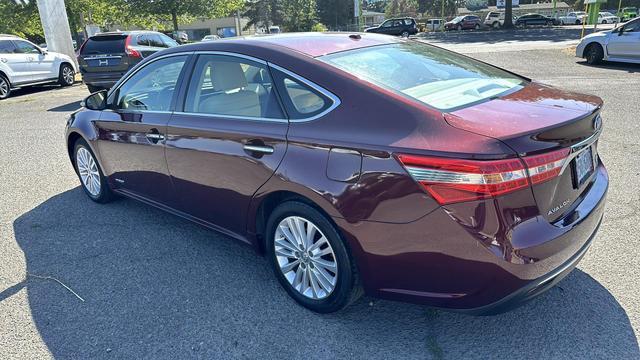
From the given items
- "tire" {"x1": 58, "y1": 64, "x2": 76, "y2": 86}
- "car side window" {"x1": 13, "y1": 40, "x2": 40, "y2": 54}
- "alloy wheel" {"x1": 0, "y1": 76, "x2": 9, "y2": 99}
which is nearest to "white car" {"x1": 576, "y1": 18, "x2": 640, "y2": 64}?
"tire" {"x1": 58, "y1": 64, "x2": 76, "y2": 86}

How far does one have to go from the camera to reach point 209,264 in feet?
11.7

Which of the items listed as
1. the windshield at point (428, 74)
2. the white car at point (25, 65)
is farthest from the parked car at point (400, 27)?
the windshield at point (428, 74)

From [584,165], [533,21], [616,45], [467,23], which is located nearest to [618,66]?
[616,45]

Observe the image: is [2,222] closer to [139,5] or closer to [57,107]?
[57,107]

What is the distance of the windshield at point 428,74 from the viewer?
8.57 ft

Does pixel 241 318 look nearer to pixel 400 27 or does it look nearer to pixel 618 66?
pixel 618 66

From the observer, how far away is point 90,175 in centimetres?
486

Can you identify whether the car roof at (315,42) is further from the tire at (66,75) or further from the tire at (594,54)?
the tire at (66,75)

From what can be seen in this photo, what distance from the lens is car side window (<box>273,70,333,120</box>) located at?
2.64 m

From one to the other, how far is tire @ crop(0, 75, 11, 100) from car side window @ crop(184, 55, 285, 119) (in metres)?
13.2

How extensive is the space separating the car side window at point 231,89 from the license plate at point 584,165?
169 centimetres

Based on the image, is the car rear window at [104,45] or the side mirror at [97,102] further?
the car rear window at [104,45]

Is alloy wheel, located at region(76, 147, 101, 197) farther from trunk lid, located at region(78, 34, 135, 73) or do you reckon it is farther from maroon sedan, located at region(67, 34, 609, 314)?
trunk lid, located at region(78, 34, 135, 73)

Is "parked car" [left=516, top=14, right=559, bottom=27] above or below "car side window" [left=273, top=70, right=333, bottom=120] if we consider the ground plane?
below
